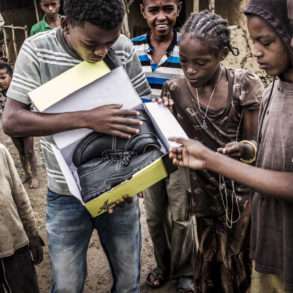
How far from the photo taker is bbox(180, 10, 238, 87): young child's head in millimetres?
2211

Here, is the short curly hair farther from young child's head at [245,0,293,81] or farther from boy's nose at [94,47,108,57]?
young child's head at [245,0,293,81]

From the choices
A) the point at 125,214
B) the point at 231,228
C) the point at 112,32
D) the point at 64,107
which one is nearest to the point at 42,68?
the point at 64,107

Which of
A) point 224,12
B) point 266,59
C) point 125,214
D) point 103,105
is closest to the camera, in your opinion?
point 266,59

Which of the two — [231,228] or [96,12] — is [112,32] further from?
[231,228]

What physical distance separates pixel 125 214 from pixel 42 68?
0.81 meters

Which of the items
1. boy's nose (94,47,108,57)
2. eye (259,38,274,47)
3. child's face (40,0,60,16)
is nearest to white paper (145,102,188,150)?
boy's nose (94,47,108,57)

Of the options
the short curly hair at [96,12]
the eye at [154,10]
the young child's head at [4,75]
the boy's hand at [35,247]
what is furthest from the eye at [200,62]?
the young child's head at [4,75]

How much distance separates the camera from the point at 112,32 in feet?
6.24

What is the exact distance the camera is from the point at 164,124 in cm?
204

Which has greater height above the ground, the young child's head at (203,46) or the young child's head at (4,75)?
the young child's head at (203,46)

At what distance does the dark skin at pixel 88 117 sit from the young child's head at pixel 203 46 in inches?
17.2

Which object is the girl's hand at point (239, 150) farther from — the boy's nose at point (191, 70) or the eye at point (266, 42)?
the eye at point (266, 42)

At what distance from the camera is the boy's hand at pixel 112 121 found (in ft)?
6.29

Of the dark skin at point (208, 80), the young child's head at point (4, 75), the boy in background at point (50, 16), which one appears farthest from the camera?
the boy in background at point (50, 16)
